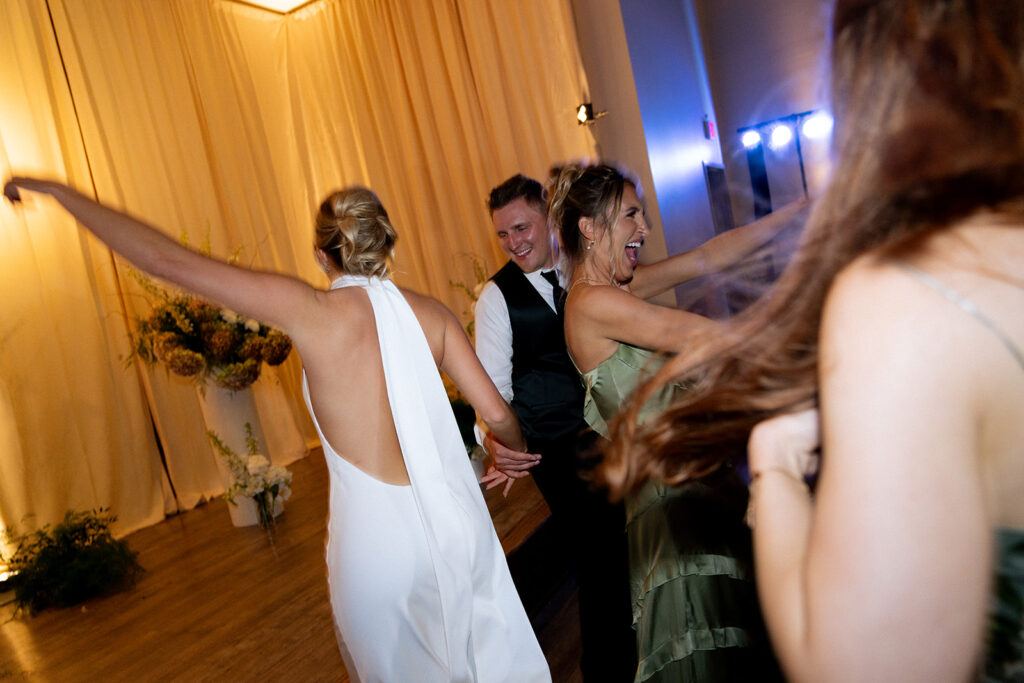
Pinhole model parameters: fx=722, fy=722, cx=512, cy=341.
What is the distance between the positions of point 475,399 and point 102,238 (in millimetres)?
1018

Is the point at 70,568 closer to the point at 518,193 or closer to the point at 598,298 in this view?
the point at 518,193

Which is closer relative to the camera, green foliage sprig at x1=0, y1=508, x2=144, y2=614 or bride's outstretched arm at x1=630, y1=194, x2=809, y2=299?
bride's outstretched arm at x1=630, y1=194, x2=809, y2=299

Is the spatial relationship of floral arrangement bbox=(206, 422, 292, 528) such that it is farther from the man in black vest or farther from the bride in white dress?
the bride in white dress

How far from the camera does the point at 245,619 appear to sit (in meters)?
3.01

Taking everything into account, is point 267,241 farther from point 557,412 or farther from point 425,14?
point 557,412

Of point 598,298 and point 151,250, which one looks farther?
point 598,298

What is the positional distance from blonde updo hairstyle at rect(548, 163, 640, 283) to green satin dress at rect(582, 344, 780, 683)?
344 millimetres

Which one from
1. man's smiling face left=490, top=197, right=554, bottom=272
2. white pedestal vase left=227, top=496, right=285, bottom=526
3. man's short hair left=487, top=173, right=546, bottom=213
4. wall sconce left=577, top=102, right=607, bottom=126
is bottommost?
white pedestal vase left=227, top=496, right=285, bottom=526

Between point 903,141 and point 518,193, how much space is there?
230 centimetres

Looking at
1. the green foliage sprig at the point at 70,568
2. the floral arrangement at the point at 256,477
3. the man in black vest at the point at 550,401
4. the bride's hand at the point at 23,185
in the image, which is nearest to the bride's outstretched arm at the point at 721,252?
the man in black vest at the point at 550,401

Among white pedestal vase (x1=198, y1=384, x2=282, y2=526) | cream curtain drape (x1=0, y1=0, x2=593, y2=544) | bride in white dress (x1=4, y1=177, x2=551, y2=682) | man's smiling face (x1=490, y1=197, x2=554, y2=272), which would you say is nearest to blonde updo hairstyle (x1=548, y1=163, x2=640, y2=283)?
bride in white dress (x1=4, y1=177, x2=551, y2=682)

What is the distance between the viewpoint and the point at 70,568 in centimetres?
373

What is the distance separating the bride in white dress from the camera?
182 cm

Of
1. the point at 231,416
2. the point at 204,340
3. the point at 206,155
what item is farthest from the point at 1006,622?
the point at 206,155
